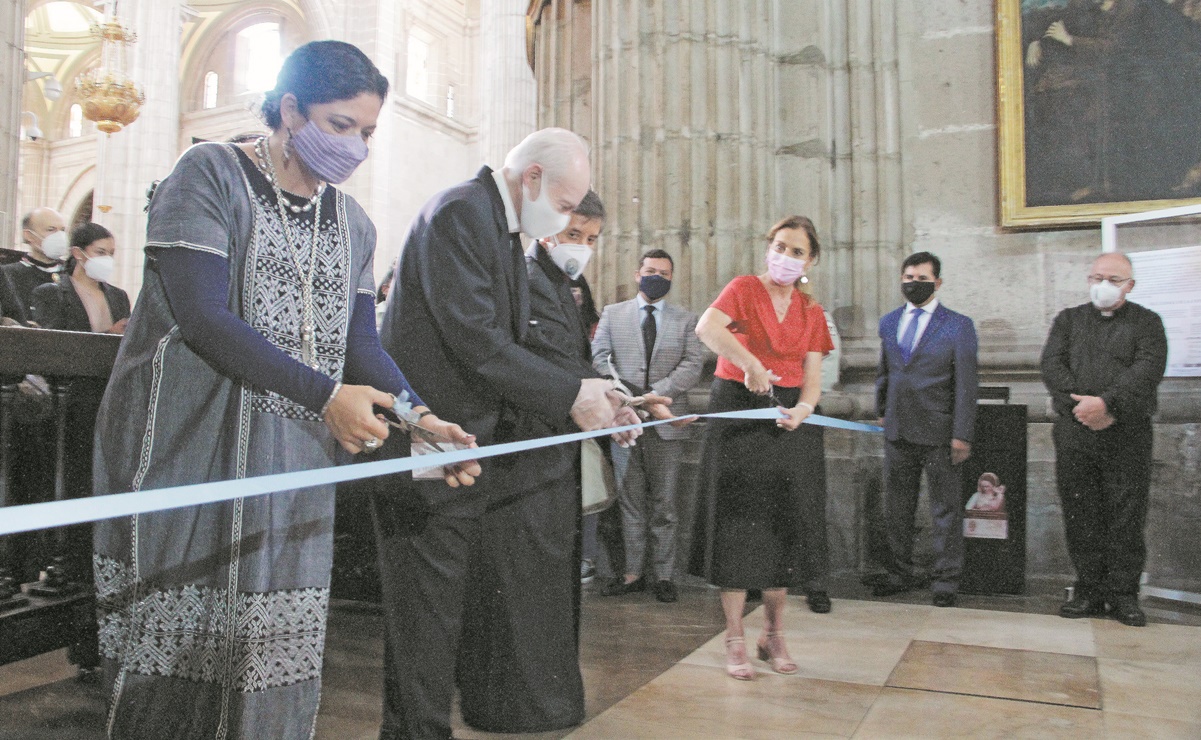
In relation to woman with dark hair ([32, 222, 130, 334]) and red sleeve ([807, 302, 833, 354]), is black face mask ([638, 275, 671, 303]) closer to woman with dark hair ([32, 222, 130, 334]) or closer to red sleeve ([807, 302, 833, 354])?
red sleeve ([807, 302, 833, 354])

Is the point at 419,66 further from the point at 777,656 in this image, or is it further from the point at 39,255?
the point at 777,656

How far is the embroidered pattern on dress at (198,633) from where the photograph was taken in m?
1.57

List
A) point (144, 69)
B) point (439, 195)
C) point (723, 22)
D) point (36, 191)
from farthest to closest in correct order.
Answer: point (36, 191)
point (144, 69)
point (723, 22)
point (439, 195)

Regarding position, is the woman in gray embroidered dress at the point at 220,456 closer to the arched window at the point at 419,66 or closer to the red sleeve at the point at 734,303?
the red sleeve at the point at 734,303

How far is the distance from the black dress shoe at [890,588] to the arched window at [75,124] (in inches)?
1297

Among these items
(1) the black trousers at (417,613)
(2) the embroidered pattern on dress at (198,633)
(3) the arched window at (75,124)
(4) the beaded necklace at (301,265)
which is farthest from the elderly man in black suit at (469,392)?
(3) the arched window at (75,124)

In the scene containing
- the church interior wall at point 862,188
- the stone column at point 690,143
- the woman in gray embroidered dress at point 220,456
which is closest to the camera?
the woman in gray embroidered dress at point 220,456

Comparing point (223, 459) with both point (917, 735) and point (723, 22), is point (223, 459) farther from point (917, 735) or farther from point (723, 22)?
point (723, 22)

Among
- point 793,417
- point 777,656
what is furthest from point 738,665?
point 793,417

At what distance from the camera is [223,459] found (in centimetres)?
160

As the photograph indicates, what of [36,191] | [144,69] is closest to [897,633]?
[144,69]

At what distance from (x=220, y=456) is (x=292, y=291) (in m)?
0.32

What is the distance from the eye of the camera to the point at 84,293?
4.93 metres

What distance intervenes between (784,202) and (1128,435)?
2.34 meters
